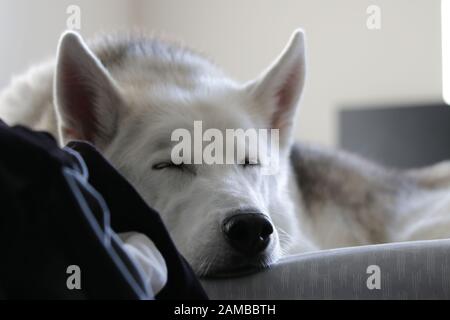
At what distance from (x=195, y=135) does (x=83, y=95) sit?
0.87ft

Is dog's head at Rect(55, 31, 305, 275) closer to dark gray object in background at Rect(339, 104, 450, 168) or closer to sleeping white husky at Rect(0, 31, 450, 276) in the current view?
sleeping white husky at Rect(0, 31, 450, 276)

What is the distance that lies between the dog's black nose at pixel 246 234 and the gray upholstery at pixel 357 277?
12 cm

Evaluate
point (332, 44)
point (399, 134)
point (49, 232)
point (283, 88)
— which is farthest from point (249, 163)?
point (332, 44)

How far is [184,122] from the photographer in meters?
1.40

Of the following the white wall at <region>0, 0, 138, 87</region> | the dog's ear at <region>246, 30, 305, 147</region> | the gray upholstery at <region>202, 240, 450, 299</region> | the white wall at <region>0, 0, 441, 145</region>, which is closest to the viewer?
the gray upholstery at <region>202, 240, 450, 299</region>

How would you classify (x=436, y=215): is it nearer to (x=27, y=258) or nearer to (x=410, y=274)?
(x=410, y=274)

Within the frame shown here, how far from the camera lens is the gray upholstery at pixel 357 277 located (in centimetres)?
90

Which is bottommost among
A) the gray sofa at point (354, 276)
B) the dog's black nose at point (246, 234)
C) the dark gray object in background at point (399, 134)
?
the gray sofa at point (354, 276)

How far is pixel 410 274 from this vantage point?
912 millimetres

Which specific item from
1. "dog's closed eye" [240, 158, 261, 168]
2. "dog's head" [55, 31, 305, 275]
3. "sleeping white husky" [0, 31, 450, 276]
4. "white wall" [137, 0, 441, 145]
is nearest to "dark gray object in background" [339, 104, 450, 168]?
"white wall" [137, 0, 441, 145]

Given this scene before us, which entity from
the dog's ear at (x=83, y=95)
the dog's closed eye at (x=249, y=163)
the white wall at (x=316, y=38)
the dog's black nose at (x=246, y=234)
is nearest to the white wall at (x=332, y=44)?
the white wall at (x=316, y=38)

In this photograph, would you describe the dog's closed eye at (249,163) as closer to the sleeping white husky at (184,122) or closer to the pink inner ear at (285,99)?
the sleeping white husky at (184,122)

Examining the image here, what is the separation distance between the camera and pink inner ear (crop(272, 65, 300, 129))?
164 cm
